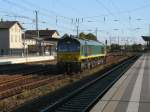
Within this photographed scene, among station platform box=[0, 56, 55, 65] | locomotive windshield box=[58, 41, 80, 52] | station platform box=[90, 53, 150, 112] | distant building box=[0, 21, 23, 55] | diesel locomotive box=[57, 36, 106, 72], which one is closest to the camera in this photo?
station platform box=[90, 53, 150, 112]

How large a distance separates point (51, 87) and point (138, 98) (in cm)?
767

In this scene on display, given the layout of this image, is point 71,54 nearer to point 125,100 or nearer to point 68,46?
point 68,46

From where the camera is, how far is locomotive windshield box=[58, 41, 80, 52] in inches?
1331

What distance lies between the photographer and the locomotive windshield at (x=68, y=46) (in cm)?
3381

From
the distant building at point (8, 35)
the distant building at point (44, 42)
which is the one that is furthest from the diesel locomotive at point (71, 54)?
the distant building at point (8, 35)

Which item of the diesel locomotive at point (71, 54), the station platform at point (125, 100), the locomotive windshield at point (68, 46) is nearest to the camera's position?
the station platform at point (125, 100)

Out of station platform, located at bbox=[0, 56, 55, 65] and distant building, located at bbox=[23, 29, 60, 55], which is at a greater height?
distant building, located at bbox=[23, 29, 60, 55]

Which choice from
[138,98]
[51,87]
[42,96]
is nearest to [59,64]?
[51,87]

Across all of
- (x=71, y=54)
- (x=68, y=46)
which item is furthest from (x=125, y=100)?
(x=68, y=46)

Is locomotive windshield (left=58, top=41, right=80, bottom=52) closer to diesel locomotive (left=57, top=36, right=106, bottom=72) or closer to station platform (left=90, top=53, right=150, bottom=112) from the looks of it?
diesel locomotive (left=57, top=36, right=106, bottom=72)

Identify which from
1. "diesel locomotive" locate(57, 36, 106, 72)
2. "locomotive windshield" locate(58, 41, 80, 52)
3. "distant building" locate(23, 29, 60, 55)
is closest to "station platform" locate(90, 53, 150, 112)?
"diesel locomotive" locate(57, 36, 106, 72)

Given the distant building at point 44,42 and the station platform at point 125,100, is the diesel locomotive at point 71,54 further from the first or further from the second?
the distant building at point 44,42

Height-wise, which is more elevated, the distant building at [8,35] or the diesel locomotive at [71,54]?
the distant building at [8,35]

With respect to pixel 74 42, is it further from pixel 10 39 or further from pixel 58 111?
pixel 10 39
